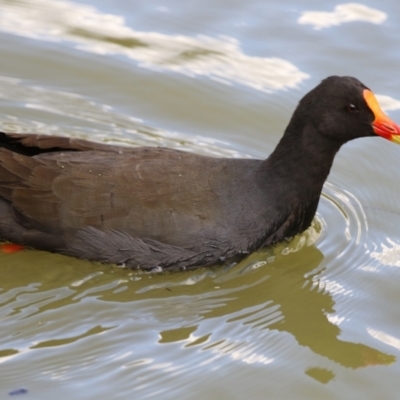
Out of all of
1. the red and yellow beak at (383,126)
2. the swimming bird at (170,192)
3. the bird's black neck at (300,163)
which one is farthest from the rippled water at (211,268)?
the red and yellow beak at (383,126)

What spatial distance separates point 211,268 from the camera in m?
6.62

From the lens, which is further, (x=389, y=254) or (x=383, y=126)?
(x=389, y=254)

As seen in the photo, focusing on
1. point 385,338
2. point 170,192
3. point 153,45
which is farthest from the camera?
point 153,45

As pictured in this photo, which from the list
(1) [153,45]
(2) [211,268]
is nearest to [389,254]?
(2) [211,268]

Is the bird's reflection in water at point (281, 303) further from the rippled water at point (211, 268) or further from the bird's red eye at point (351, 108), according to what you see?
the bird's red eye at point (351, 108)

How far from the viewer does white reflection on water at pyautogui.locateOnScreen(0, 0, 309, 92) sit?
9.00m

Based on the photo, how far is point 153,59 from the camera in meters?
9.07

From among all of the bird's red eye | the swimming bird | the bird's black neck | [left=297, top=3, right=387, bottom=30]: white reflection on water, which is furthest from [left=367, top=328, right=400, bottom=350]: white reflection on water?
[left=297, top=3, right=387, bottom=30]: white reflection on water

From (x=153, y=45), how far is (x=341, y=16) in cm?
198

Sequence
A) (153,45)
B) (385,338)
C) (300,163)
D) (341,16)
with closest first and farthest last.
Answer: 1. (385,338)
2. (300,163)
3. (153,45)
4. (341,16)

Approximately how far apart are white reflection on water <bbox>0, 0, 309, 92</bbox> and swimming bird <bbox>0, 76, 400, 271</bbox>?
219 cm

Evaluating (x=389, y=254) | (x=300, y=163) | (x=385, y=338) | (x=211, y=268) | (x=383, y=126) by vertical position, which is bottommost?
(x=385, y=338)

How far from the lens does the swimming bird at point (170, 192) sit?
6414 millimetres

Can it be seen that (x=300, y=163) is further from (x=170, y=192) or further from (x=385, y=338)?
(x=385, y=338)
